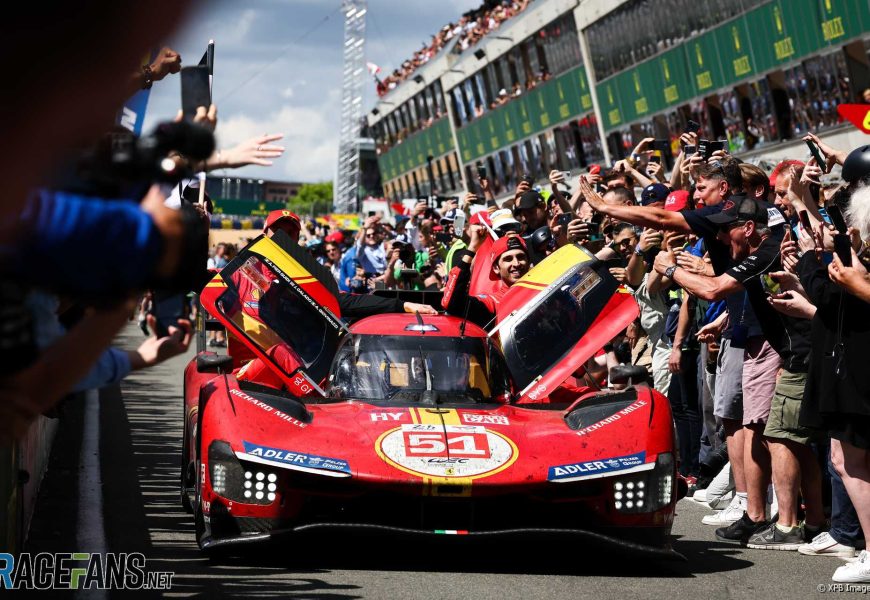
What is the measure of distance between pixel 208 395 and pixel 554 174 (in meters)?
6.15

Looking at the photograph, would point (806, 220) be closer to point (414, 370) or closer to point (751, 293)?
point (751, 293)

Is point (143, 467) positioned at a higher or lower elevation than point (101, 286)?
lower

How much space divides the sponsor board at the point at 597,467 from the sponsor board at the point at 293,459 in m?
1.12

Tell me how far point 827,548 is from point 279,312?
12.5 feet

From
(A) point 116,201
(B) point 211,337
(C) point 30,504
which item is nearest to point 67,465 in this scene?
(C) point 30,504

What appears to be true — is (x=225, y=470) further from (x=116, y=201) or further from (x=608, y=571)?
(x=116, y=201)

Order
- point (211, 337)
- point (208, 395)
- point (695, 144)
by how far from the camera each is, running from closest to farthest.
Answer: point (208, 395) → point (695, 144) → point (211, 337)

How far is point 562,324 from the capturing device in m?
9.27

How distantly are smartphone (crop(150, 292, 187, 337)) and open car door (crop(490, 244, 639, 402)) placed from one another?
508 centimetres

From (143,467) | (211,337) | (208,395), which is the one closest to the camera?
(208,395)

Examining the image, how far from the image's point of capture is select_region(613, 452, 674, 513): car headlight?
7.59 m

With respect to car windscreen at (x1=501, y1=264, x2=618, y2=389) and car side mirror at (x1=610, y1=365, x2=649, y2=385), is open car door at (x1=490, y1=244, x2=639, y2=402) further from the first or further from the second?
car side mirror at (x1=610, y1=365, x2=649, y2=385)

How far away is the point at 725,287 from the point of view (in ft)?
28.5

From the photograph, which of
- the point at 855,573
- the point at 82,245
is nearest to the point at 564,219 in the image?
the point at 855,573
